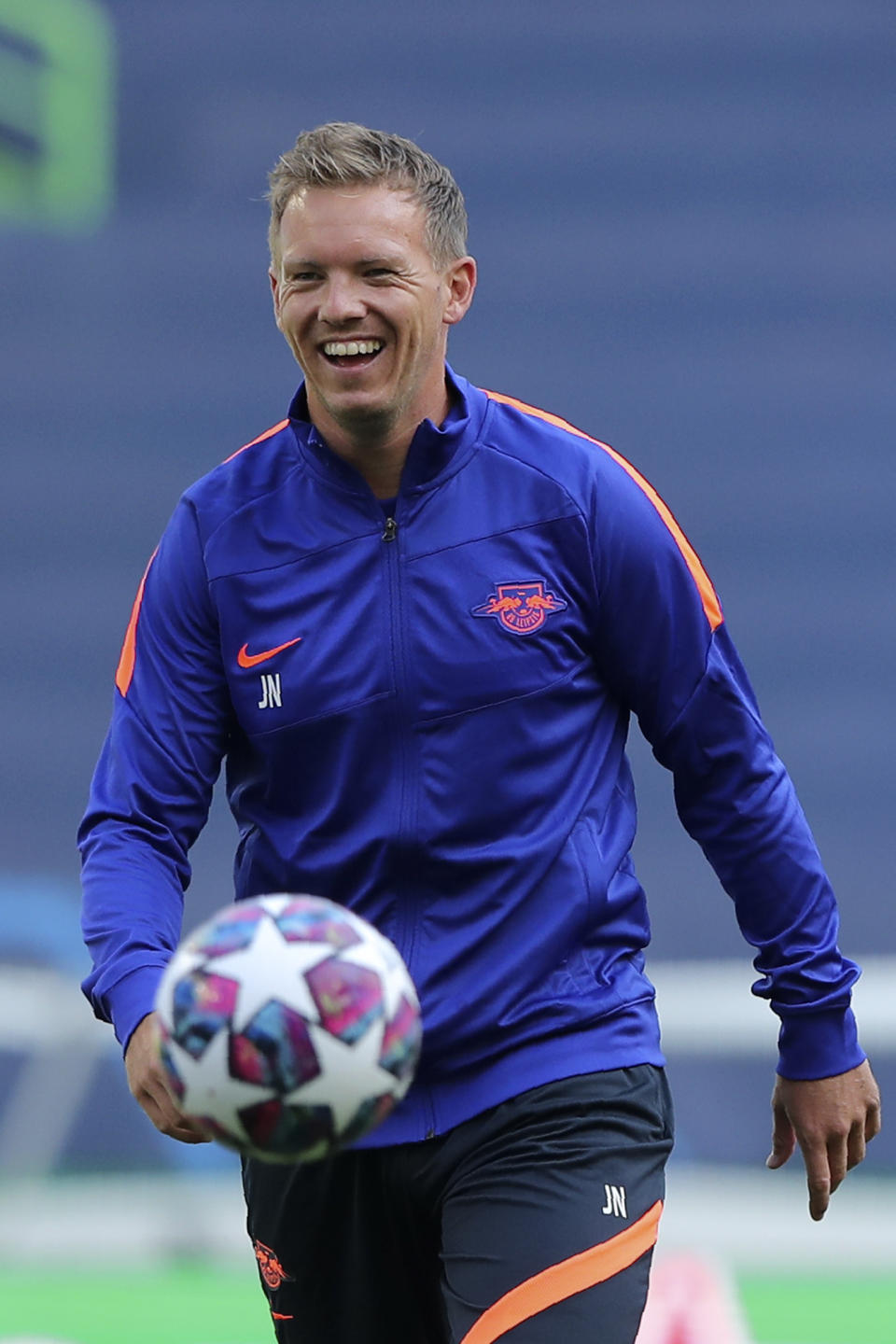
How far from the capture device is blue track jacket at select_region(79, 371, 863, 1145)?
2.93 meters

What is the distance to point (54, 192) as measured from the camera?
7859 millimetres

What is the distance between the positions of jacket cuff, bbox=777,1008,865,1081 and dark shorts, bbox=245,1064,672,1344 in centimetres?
19

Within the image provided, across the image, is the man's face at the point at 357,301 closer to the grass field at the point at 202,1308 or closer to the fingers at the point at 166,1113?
the fingers at the point at 166,1113

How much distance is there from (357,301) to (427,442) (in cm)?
22

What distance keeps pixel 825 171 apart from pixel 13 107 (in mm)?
2900

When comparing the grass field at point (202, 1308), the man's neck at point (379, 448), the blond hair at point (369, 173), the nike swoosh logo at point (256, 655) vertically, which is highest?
the blond hair at point (369, 173)

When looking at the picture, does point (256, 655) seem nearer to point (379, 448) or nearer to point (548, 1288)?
point (379, 448)

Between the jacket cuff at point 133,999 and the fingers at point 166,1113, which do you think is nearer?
the fingers at point 166,1113

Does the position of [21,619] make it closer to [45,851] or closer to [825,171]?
[45,851]

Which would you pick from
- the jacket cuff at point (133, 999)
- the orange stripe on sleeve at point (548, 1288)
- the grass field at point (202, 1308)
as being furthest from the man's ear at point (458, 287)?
the grass field at point (202, 1308)

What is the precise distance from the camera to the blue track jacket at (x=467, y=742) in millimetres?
2926

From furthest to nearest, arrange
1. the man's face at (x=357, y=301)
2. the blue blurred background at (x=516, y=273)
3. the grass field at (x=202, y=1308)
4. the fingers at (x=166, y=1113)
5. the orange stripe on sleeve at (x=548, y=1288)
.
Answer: the blue blurred background at (x=516, y=273) < the grass field at (x=202, y=1308) < the man's face at (x=357, y=301) < the orange stripe on sleeve at (x=548, y=1288) < the fingers at (x=166, y=1113)

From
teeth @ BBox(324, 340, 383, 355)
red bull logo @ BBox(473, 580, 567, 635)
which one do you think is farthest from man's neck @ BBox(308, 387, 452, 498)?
red bull logo @ BBox(473, 580, 567, 635)

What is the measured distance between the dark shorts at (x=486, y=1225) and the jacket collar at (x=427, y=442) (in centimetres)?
86
